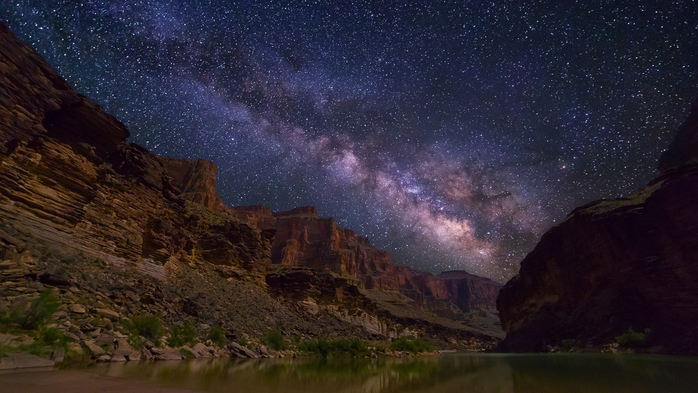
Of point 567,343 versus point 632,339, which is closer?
point 632,339

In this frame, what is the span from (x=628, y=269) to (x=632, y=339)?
36.4 feet

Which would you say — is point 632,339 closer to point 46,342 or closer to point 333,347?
point 333,347

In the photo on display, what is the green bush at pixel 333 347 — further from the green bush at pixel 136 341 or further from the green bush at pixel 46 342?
the green bush at pixel 46 342

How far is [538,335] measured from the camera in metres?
54.4

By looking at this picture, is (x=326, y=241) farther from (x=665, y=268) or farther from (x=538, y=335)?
(x=665, y=268)

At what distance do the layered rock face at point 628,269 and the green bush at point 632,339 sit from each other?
570 mm

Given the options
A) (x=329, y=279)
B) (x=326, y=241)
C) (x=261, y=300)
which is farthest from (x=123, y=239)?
(x=326, y=241)

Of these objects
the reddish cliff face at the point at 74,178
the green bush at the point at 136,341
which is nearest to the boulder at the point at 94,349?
the green bush at the point at 136,341

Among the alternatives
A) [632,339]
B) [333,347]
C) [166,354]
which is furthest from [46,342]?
[632,339]

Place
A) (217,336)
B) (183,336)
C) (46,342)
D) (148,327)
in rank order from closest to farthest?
(46,342) → (148,327) → (183,336) → (217,336)

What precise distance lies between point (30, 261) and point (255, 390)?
11617 millimetres

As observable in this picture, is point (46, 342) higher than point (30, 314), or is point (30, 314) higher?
point (30, 314)

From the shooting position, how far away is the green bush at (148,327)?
13.8m

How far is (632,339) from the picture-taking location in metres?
35.7
